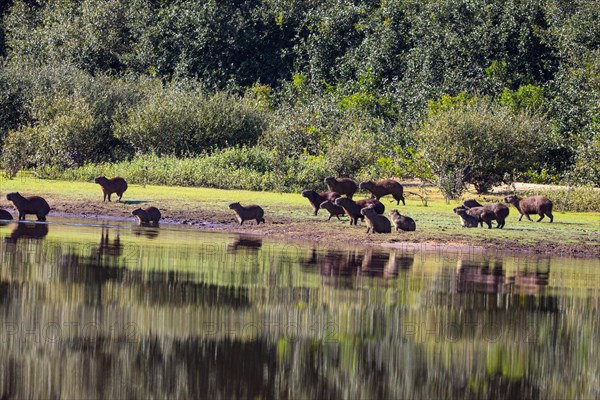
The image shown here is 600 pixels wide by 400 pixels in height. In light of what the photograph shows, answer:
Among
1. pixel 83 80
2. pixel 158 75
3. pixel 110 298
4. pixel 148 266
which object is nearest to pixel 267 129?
pixel 83 80

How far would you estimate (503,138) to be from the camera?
38.8 m

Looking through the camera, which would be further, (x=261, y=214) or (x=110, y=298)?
(x=261, y=214)

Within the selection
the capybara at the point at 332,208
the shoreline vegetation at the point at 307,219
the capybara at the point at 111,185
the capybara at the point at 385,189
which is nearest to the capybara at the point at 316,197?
the shoreline vegetation at the point at 307,219

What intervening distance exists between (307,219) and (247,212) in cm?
167

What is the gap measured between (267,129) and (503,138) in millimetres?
10321

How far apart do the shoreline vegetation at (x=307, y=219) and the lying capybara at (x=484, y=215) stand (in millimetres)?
328

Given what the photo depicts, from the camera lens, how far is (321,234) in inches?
952

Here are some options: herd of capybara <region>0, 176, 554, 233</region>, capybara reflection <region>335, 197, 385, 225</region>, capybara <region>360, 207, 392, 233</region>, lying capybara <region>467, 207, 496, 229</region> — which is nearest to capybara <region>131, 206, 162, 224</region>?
herd of capybara <region>0, 176, 554, 233</region>

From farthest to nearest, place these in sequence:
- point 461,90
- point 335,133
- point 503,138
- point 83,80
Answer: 1. point 461,90
2. point 83,80
3. point 335,133
4. point 503,138

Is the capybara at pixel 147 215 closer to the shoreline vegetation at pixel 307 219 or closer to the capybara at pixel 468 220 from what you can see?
the shoreline vegetation at pixel 307 219

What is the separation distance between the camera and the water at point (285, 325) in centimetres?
1000

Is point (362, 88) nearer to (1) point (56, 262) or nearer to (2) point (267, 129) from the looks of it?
(2) point (267, 129)

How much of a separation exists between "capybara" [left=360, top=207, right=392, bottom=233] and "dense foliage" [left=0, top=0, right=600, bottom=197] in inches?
457

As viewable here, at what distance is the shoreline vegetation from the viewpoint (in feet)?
76.4
